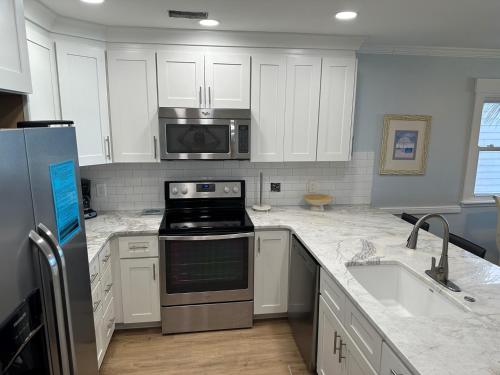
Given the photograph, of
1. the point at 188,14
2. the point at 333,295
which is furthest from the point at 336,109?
the point at 333,295

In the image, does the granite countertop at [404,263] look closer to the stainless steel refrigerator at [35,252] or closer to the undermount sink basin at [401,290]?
the undermount sink basin at [401,290]

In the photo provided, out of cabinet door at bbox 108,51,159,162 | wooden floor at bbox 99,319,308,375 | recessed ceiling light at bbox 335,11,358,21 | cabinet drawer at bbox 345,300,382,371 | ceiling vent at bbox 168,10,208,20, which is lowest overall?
wooden floor at bbox 99,319,308,375

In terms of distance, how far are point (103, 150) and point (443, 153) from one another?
3.27 meters

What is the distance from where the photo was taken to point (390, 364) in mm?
1246

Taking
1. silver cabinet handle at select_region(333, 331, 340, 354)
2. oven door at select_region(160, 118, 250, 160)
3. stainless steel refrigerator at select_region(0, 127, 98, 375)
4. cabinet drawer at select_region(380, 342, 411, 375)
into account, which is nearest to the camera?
stainless steel refrigerator at select_region(0, 127, 98, 375)

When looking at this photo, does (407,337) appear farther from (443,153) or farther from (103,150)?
(443,153)

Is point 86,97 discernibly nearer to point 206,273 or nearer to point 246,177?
point 246,177

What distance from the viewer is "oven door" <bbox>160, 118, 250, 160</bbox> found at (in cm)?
263

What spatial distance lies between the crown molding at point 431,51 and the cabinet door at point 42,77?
2539mm

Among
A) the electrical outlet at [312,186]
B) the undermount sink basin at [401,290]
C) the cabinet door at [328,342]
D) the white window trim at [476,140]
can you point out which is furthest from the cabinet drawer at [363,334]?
the white window trim at [476,140]

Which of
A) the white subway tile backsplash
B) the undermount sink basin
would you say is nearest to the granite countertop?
the undermount sink basin

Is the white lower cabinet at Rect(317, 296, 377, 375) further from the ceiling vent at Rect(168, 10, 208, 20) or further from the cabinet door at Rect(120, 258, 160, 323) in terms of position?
the ceiling vent at Rect(168, 10, 208, 20)

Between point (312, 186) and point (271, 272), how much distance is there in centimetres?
100

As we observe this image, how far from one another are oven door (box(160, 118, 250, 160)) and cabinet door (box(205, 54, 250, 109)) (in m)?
0.18
